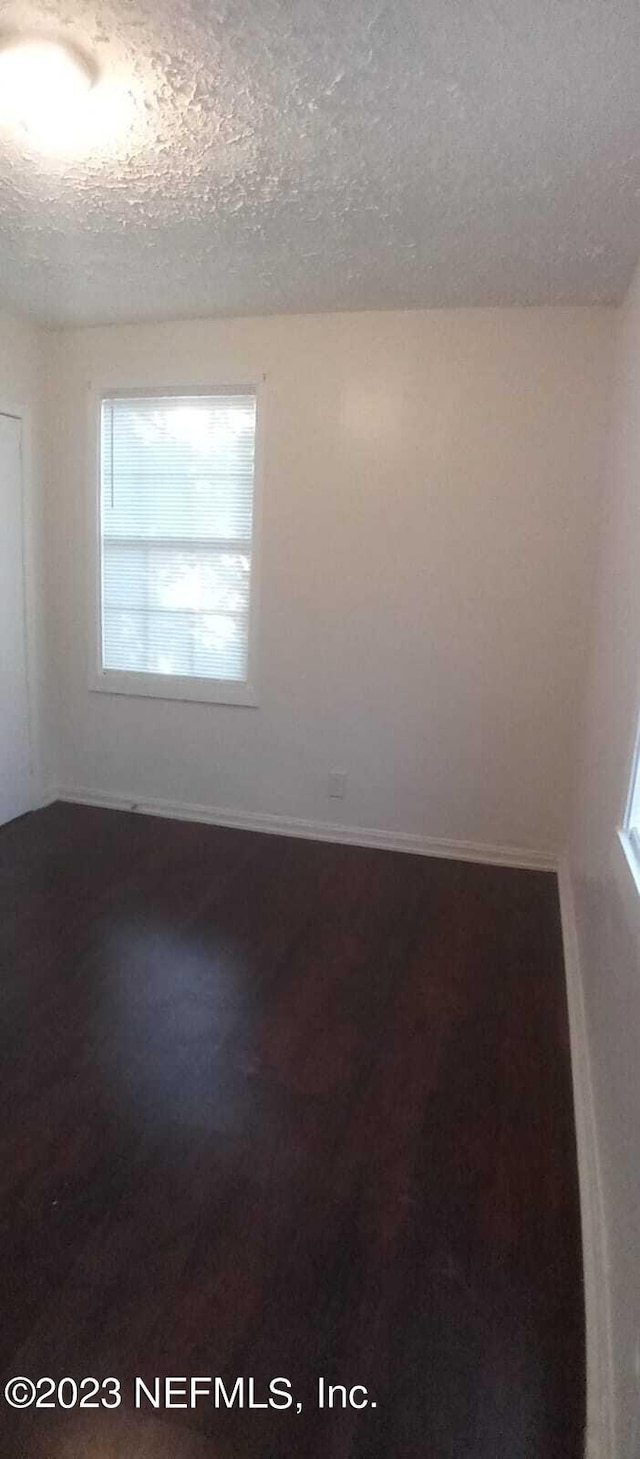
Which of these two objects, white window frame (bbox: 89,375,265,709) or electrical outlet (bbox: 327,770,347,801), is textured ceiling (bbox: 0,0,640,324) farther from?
electrical outlet (bbox: 327,770,347,801)

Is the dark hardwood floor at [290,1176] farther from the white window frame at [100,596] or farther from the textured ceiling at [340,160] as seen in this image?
the textured ceiling at [340,160]

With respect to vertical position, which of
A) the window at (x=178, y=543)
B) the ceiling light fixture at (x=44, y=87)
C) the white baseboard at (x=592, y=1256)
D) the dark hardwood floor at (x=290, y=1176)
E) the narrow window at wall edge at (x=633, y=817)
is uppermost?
the ceiling light fixture at (x=44, y=87)

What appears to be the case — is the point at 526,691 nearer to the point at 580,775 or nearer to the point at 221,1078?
the point at 580,775

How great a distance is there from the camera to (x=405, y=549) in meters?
3.37

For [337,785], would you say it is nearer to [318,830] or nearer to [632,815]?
[318,830]

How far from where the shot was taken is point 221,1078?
6.40ft

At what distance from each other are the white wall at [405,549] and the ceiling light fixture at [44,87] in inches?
61.7

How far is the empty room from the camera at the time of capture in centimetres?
133

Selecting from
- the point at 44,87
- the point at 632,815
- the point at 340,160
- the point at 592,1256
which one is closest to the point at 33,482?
the point at 44,87

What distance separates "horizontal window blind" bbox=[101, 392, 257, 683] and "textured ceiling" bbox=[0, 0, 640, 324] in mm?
569

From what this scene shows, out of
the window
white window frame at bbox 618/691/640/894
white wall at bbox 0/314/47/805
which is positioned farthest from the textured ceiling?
white window frame at bbox 618/691/640/894

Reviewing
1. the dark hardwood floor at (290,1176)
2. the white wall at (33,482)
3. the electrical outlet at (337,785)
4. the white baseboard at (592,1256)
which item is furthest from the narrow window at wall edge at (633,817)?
the white wall at (33,482)

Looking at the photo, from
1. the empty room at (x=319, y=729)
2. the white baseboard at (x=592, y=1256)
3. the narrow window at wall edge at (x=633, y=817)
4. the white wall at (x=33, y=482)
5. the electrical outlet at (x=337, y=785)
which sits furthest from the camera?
the electrical outlet at (x=337, y=785)

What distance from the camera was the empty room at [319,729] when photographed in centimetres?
133
